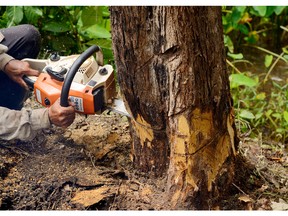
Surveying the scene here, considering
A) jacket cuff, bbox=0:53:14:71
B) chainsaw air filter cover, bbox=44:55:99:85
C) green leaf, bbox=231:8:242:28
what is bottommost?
green leaf, bbox=231:8:242:28

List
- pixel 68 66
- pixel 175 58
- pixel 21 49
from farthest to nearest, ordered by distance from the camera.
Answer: pixel 21 49, pixel 68 66, pixel 175 58

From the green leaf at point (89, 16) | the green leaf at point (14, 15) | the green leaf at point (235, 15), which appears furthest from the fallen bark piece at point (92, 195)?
the green leaf at point (235, 15)

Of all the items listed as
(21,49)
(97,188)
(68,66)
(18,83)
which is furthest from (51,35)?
(97,188)

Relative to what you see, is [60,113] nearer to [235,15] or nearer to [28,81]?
[28,81]

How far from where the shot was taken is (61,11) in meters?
3.19

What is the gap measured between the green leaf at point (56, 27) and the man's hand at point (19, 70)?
722 mm

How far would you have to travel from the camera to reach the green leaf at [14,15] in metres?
2.99

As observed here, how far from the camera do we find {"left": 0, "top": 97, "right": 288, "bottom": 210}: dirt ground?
2111 mm

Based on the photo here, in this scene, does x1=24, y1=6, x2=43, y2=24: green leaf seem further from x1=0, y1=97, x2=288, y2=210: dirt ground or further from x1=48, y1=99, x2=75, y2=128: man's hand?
x1=48, y1=99, x2=75, y2=128: man's hand

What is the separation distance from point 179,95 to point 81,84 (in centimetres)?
44

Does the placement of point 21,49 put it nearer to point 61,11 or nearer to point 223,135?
point 61,11

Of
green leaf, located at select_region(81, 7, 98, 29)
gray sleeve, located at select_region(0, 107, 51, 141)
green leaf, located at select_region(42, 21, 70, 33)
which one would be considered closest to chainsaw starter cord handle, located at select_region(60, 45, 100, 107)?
gray sleeve, located at select_region(0, 107, 51, 141)

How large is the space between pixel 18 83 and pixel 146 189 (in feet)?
2.38

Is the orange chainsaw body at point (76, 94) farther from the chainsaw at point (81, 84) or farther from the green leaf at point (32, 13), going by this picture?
the green leaf at point (32, 13)
